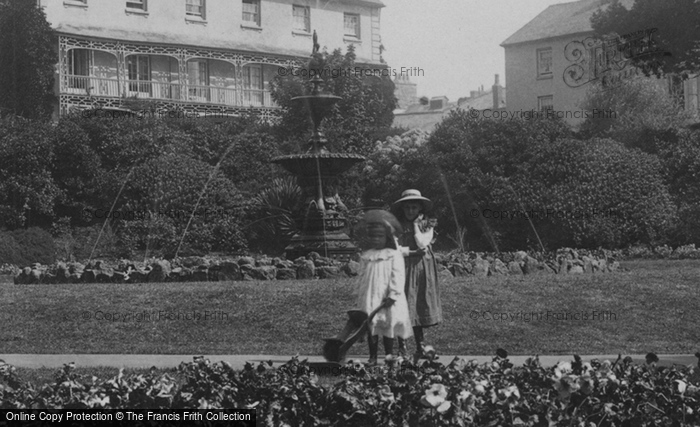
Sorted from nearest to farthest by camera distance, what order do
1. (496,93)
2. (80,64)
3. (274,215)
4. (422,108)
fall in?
(274,215) < (80,64) < (496,93) < (422,108)

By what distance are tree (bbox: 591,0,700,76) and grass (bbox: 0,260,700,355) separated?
1383 centimetres

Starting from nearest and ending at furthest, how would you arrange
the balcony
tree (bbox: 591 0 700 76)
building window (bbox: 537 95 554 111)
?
tree (bbox: 591 0 700 76) < the balcony < building window (bbox: 537 95 554 111)

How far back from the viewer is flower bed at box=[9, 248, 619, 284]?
14781mm

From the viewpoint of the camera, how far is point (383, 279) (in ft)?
29.1

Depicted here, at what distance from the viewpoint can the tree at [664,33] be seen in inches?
1012

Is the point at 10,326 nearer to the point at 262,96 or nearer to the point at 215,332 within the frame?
the point at 215,332

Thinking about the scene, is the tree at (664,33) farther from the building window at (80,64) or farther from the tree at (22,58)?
the tree at (22,58)

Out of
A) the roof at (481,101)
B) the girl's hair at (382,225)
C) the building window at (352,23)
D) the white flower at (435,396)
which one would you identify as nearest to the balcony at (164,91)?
the building window at (352,23)

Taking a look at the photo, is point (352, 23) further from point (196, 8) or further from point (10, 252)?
point (10, 252)

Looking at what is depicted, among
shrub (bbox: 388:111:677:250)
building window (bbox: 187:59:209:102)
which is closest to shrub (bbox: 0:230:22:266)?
shrub (bbox: 388:111:677:250)

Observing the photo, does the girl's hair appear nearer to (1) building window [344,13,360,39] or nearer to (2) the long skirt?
(2) the long skirt

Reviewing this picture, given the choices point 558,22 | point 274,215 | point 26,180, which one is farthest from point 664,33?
point 558,22

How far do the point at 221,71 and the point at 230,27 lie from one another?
1779 mm

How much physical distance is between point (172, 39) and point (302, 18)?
22.6 feet
